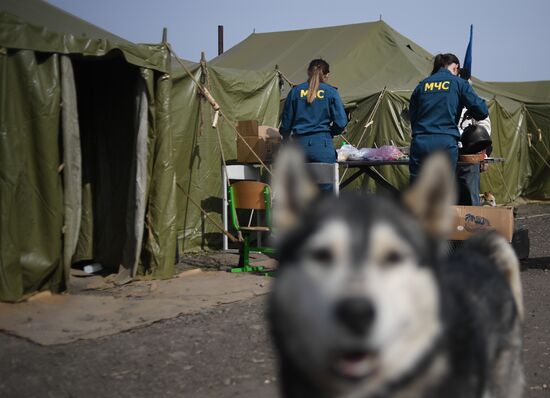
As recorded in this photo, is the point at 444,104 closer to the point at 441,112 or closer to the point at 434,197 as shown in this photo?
the point at 441,112

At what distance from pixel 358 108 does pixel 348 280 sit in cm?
1413

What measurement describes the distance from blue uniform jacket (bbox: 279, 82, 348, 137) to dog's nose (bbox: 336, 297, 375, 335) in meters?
6.17

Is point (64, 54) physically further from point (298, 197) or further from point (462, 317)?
point (462, 317)

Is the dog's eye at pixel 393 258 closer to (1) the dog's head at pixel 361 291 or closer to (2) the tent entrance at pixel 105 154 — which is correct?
(1) the dog's head at pixel 361 291

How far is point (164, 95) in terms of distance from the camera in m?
8.05

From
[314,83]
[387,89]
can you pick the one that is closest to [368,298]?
[314,83]

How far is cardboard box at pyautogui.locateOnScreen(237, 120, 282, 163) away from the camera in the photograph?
999 cm

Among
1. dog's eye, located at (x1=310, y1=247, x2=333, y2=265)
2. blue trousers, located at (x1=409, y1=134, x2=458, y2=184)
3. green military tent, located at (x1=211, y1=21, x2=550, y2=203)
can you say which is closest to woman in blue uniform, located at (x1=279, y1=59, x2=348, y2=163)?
blue trousers, located at (x1=409, y1=134, x2=458, y2=184)

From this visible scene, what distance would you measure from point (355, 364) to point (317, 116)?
613 cm

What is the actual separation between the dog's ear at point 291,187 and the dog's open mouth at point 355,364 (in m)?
0.57

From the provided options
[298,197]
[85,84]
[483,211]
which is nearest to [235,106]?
[85,84]

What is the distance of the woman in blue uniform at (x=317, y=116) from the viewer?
8.04 m

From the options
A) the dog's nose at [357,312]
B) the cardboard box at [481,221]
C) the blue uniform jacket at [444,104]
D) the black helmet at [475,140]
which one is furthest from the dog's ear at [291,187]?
the black helmet at [475,140]

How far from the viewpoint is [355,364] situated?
7.00 feet
